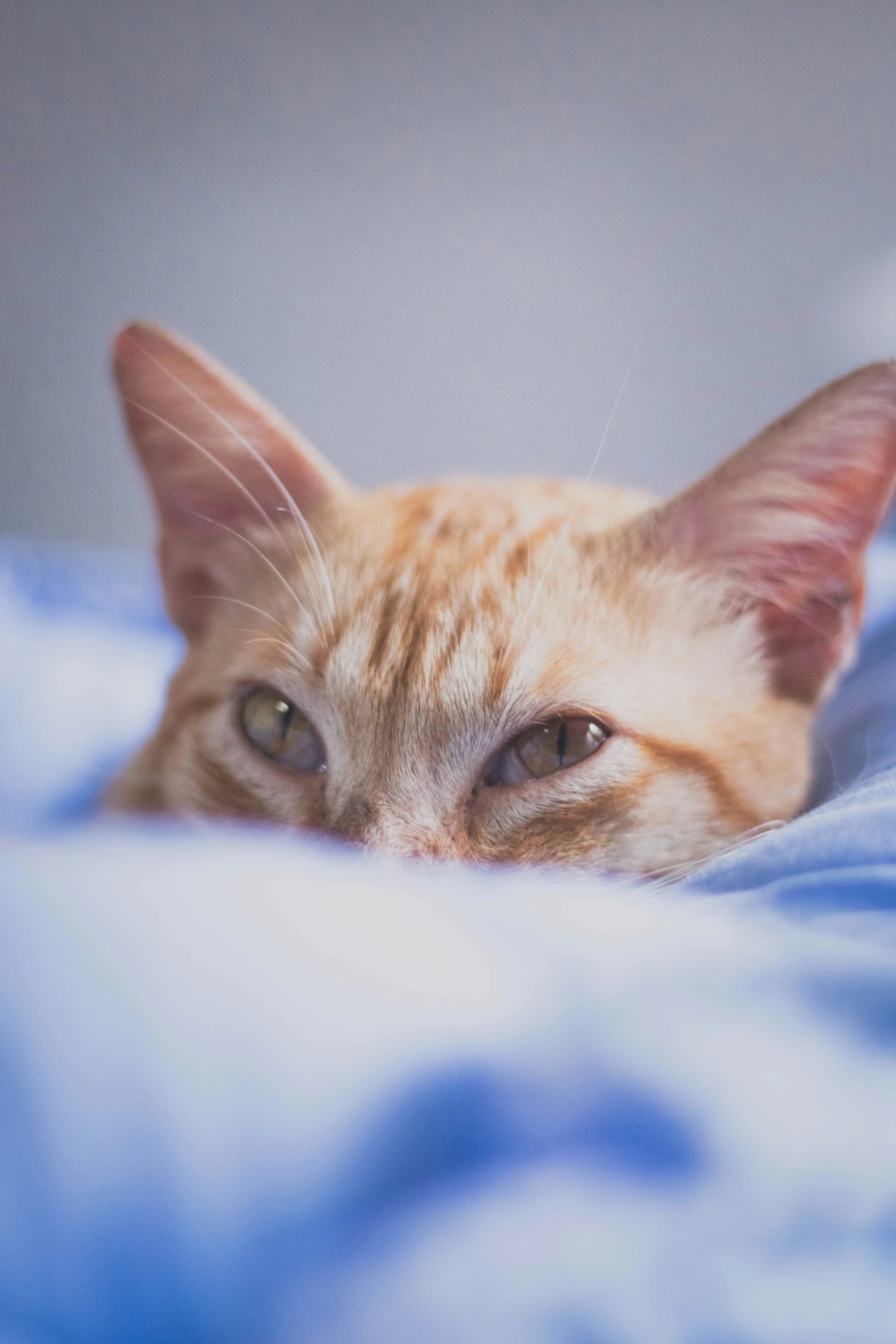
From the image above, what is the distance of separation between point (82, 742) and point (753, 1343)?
1576 mm

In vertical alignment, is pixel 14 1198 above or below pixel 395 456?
above

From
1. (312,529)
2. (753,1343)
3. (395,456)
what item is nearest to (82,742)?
(312,529)

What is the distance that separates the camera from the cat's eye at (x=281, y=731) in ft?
3.68

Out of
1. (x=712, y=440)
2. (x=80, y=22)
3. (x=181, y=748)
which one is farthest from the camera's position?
(x=712, y=440)

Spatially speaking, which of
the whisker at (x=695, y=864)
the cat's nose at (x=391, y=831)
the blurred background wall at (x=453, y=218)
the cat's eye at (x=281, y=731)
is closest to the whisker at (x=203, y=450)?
the cat's eye at (x=281, y=731)

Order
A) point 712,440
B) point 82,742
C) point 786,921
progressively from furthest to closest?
point 712,440
point 82,742
point 786,921

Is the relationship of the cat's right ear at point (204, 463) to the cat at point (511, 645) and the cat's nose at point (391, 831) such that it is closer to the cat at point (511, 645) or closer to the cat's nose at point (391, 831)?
the cat at point (511, 645)

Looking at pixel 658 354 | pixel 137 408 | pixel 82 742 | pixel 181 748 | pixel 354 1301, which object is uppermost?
pixel 658 354

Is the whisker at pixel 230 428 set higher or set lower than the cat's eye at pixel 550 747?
higher

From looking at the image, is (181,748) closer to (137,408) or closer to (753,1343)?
(137,408)

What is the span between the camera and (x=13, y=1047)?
449 mm

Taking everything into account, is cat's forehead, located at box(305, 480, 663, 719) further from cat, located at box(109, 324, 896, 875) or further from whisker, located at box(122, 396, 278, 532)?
whisker, located at box(122, 396, 278, 532)

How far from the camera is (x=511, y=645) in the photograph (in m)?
1.02

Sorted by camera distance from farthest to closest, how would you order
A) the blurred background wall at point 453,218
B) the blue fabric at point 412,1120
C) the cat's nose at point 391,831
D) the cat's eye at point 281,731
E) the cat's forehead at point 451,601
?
1. the blurred background wall at point 453,218
2. the cat's eye at point 281,731
3. the cat's forehead at point 451,601
4. the cat's nose at point 391,831
5. the blue fabric at point 412,1120
